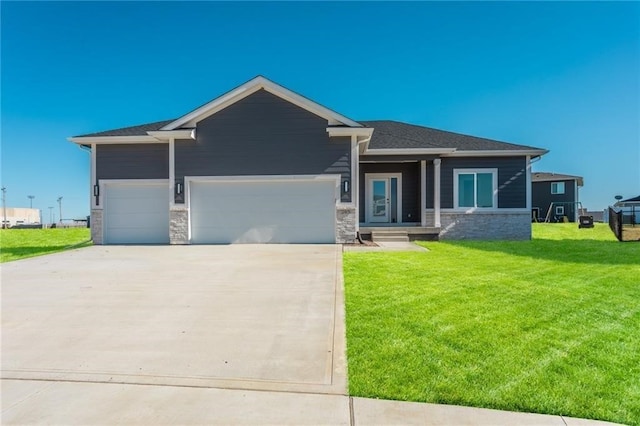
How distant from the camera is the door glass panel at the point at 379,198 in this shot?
15.2m

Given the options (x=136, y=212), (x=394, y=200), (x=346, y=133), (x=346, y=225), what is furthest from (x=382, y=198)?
(x=136, y=212)

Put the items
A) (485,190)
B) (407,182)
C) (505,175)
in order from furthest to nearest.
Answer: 1. (407,182)
2. (485,190)
3. (505,175)

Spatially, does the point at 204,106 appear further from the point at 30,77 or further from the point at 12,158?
the point at 12,158

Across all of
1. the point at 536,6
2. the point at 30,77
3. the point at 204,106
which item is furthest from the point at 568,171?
the point at 30,77

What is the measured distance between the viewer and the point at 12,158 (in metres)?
21.0

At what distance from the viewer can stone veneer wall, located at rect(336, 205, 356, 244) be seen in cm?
1162

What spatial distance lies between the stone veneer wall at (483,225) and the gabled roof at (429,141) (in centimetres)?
272

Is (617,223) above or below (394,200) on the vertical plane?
below

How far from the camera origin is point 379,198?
49.9 feet

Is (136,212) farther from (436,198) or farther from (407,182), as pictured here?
(436,198)

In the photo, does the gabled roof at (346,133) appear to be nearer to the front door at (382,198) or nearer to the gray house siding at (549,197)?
the front door at (382,198)

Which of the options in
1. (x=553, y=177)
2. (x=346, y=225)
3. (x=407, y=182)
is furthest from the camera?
(x=553, y=177)

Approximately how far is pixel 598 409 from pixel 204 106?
12.4m

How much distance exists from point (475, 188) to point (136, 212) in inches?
551
